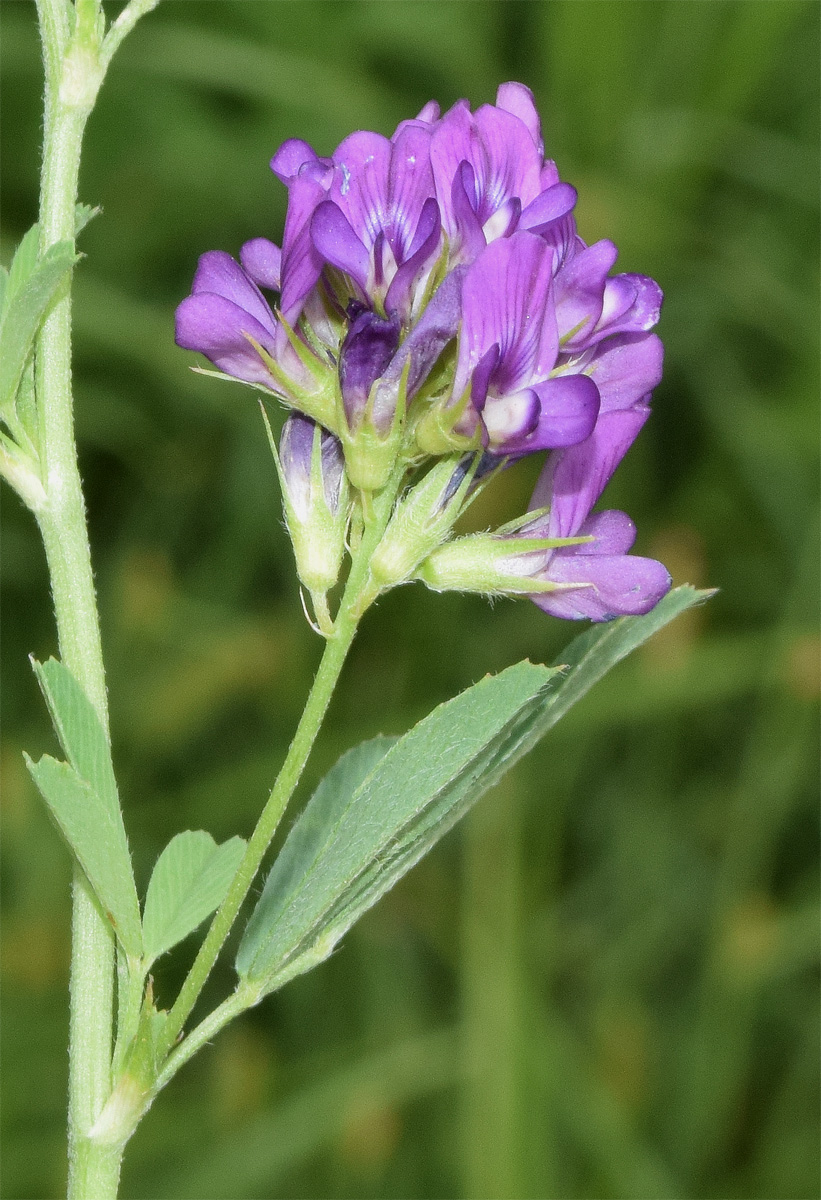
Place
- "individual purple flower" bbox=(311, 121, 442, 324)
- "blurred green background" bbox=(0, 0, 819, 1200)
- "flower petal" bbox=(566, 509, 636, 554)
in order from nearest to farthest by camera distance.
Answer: "individual purple flower" bbox=(311, 121, 442, 324) → "flower petal" bbox=(566, 509, 636, 554) → "blurred green background" bbox=(0, 0, 819, 1200)

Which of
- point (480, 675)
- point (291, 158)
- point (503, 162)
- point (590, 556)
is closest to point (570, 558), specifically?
point (590, 556)

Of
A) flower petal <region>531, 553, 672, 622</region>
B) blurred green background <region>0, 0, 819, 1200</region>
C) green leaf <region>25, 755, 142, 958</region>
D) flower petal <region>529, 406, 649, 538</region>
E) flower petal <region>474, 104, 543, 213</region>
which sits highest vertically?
flower petal <region>474, 104, 543, 213</region>

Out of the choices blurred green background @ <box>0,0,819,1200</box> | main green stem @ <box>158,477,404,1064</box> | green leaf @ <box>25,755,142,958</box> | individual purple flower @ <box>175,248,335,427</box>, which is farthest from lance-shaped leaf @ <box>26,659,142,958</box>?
blurred green background @ <box>0,0,819,1200</box>

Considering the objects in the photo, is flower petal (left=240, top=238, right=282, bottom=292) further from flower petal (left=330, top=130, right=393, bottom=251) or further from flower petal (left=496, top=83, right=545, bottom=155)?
flower petal (left=496, top=83, right=545, bottom=155)

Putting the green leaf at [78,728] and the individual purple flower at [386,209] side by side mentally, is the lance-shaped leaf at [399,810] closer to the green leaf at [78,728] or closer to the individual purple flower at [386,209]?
the green leaf at [78,728]

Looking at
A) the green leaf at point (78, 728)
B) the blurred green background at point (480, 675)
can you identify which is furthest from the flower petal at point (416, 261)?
the blurred green background at point (480, 675)

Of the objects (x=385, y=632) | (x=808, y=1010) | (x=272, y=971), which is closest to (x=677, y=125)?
(x=385, y=632)

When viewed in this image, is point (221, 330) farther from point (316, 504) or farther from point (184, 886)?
point (184, 886)
